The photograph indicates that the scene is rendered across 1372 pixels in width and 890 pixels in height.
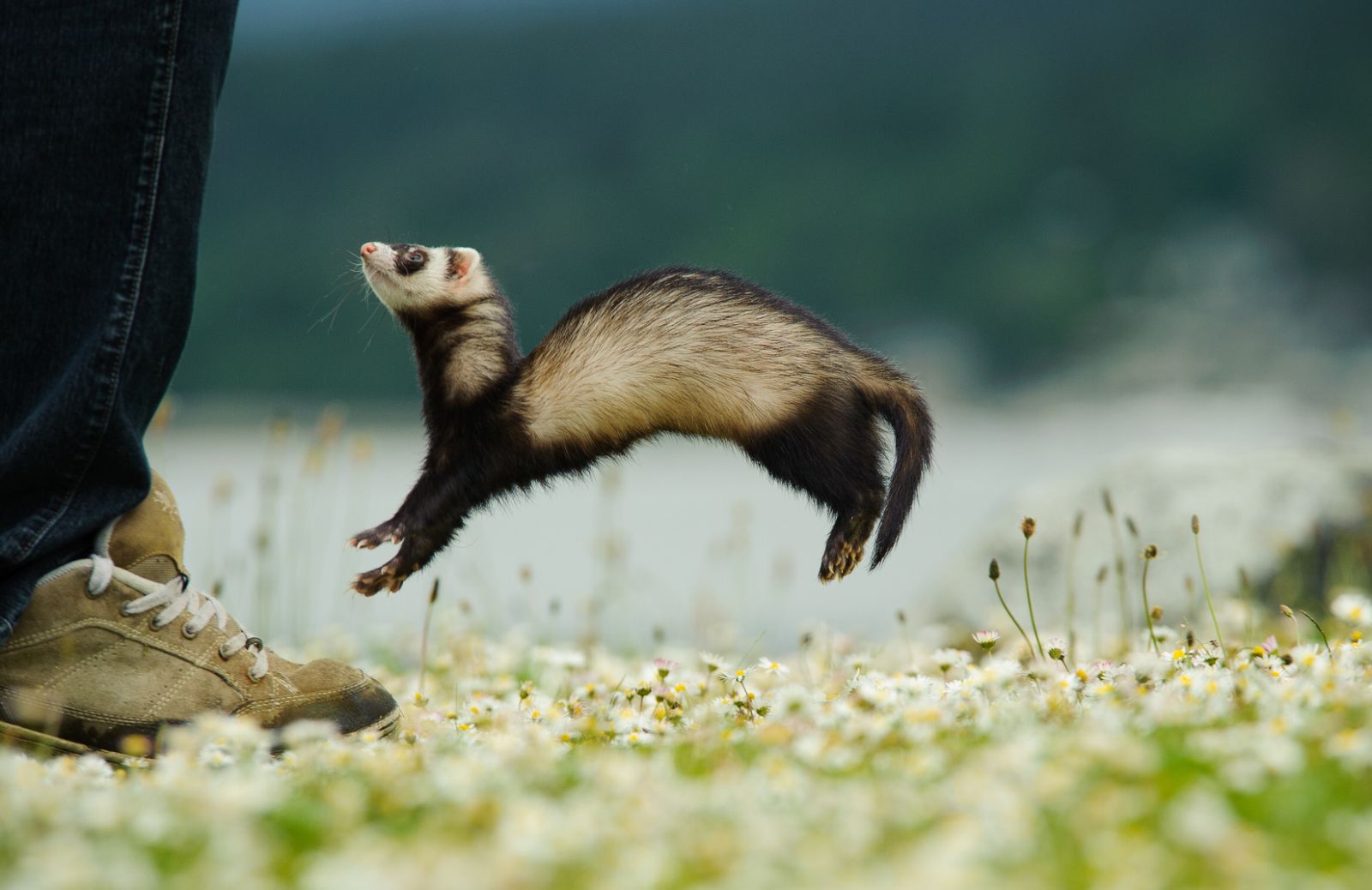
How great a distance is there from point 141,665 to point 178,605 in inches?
5.8

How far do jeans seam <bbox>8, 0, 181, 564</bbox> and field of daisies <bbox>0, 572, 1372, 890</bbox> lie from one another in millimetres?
545

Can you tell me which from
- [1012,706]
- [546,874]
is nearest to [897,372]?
[1012,706]

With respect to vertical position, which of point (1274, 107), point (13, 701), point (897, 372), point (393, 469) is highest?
point (1274, 107)

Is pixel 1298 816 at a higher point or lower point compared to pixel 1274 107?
lower

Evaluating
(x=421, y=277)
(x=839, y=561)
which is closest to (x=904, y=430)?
(x=839, y=561)

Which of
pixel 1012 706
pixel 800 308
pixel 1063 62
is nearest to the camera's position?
pixel 1012 706

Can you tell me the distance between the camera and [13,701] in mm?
2818

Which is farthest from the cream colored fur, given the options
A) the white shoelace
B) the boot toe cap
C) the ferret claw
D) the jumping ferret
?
the white shoelace

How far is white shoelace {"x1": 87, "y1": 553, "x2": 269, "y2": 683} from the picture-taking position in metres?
2.94

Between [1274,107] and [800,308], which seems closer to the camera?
[800,308]

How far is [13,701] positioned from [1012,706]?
6.33ft

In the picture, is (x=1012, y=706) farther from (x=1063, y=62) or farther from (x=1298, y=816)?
(x=1063, y=62)

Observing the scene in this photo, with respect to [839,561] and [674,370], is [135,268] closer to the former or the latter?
[674,370]

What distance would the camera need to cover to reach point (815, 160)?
1436 inches
